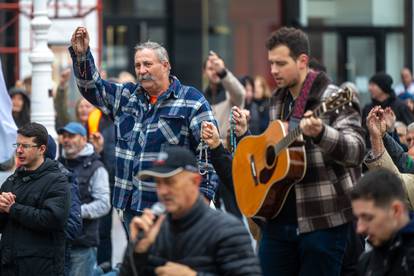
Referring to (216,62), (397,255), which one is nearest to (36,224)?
(397,255)

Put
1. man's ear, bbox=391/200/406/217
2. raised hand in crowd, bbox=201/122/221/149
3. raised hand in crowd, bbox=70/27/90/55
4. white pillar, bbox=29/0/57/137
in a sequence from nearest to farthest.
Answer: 1. man's ear, bbox=391/200/406/217
2. raised hand in crowd, bbox=201/122/221/149
3. raised hand in crowd, bbox=70/27/90/55
4. white pillar, bbox=29/0/57/137

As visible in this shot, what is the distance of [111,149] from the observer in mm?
12445

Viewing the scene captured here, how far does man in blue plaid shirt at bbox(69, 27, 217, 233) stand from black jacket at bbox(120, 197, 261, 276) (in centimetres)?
197

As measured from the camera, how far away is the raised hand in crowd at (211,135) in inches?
288

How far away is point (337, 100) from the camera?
20.7 ft

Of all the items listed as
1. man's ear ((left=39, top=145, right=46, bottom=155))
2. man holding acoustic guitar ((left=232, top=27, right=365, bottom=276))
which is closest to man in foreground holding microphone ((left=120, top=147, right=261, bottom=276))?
man holding acoustic guitar ((left=232, top=27, right=365, bottom=276))

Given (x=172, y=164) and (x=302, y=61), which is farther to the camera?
(x=302, y=61)

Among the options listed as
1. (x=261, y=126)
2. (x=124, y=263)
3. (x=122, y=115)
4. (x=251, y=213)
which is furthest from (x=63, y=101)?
(x=124, y=263)

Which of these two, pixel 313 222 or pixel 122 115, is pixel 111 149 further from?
pixel 313 222

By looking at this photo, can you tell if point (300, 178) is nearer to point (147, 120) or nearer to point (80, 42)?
point (147, 120)

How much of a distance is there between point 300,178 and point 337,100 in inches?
21.1

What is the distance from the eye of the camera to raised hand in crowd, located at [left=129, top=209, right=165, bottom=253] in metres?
5.56

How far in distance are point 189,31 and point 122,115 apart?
47.1 ft

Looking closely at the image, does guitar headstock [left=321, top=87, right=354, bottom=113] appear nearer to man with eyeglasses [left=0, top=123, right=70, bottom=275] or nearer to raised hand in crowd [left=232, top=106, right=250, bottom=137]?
raised hand in crowd [left=232, top=106, right=250, bottom=137]
